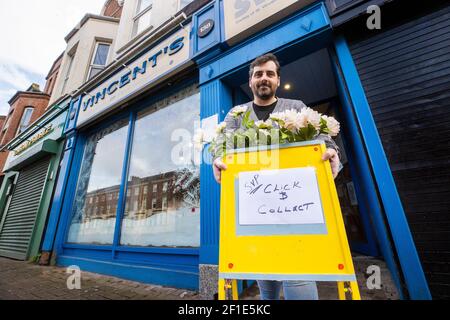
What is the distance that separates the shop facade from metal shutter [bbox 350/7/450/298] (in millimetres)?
7863

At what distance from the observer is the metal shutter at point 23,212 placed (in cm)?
598

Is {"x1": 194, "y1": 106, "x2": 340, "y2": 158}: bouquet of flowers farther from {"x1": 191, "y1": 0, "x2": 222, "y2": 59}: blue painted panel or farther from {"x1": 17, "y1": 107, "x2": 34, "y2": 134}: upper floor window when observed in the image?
{"x1": 17, "y1": 107, "x2": 34, "y2": 134}: upper floor window

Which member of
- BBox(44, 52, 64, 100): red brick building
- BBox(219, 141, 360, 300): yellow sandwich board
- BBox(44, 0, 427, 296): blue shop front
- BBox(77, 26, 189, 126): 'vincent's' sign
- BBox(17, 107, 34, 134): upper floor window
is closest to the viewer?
BBox(219, 141, 360, 300): yellow sandwich board

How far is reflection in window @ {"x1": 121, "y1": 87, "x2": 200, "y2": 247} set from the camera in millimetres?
3430

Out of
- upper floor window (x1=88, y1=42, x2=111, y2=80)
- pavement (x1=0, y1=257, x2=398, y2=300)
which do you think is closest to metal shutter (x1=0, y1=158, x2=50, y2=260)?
pavement (x1=0, y1=257, x2=398, y2=300)

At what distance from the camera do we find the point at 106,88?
539 cm

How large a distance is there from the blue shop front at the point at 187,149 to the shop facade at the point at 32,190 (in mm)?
882

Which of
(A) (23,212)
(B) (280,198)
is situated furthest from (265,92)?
(A) (23,212)

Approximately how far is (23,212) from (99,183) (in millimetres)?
4036

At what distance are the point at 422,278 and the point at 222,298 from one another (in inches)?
74.5

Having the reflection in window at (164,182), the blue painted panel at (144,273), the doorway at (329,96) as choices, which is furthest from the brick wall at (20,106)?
the doorway at (329,96)

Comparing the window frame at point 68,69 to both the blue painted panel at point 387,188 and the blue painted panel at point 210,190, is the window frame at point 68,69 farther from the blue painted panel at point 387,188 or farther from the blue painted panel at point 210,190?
the blue painted panel at point 387,188

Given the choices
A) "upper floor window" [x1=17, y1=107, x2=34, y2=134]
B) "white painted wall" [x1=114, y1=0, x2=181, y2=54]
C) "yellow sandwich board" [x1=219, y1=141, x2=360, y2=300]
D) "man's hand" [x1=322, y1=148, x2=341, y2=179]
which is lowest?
"yellow sandwich board" [x1=219, y1=141, x2=360, y2=300]

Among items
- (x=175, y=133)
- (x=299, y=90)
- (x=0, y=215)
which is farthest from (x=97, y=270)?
(x=0, y=215)
